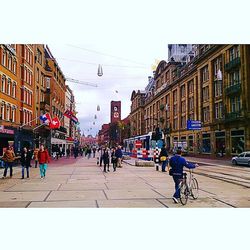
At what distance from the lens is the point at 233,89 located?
121 feet

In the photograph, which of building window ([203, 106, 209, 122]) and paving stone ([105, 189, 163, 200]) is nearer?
paving stone ([105, 189, 163, 200])

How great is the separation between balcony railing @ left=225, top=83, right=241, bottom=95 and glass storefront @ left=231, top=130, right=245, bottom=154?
4.41 metres

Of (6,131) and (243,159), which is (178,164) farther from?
(243,159)

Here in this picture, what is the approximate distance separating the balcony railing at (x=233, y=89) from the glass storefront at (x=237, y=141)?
4409 mm

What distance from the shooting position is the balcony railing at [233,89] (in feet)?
118

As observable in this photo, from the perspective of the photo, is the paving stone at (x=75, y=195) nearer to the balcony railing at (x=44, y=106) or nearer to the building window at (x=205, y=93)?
the balcony railing at (x=44, y=106)

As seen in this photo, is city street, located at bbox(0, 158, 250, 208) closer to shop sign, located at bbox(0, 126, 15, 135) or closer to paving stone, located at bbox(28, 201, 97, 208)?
paving stone, located at bbox(28, 201, 97, 208)

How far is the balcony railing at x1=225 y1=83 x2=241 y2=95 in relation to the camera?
36000 millimetres

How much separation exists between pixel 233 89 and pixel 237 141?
6.15 metres

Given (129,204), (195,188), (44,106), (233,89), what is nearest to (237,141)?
(233,89)

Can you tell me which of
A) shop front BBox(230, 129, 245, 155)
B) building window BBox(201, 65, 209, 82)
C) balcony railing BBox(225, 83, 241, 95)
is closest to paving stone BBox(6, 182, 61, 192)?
balcony railing BBox(225, 83, 241, 95)

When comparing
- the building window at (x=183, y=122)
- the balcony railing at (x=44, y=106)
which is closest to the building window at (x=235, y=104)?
the building window at (x=183, y=122)
